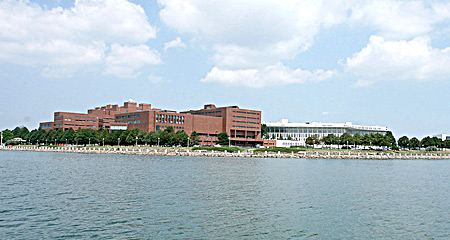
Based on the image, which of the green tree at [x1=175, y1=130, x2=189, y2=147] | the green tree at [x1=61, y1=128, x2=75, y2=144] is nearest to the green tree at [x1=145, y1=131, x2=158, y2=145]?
the green tree at [x1=175, y1=130, x2=189, y2=147]

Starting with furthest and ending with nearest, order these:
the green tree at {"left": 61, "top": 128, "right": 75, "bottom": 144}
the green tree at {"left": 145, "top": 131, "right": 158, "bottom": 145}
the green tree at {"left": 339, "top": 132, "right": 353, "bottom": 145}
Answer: the green tree at {"left": 61, "top": 128, "right": 75, "bottom": 144}
the green tree at {"left": 339, "top": 132, "right": 353, "bottom": 145}
the green tree at {"left": 145, "top": 131, "right": 158, "bottom": 145}

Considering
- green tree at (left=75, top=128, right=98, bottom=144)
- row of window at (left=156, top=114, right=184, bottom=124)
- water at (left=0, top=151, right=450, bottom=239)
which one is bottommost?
water at (left=0, top=151, right=450, bottom=239)

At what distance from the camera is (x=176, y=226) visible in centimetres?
2312

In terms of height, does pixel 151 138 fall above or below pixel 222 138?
below

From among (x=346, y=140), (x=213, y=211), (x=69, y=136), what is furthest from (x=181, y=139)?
(x=213, y=211)

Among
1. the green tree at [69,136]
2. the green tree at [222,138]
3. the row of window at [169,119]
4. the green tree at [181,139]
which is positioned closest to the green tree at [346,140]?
the green tree at [222,138]

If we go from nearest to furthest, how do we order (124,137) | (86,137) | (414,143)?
1. (124,137)
2. (86,137)
3. (414,143)

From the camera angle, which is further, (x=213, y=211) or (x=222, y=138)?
(x=222, y=138)

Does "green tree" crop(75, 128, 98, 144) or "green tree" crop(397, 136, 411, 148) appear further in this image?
"green tree" crop(397, 136, 411, 148)

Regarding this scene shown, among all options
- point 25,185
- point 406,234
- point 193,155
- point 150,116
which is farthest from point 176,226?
point 150,116

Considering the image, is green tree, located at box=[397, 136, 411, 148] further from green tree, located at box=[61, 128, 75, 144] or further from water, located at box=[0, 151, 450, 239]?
water, located at box=[0, 151, 450, 239]

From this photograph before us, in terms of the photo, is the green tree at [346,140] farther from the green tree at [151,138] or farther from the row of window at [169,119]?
the green tree at [151,138]

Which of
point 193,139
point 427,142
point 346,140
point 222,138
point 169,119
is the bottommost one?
point 427,142

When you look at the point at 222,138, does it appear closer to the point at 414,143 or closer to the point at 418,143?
the point at 414,143
